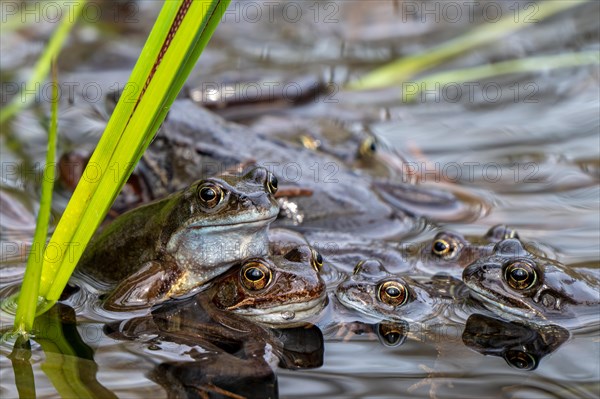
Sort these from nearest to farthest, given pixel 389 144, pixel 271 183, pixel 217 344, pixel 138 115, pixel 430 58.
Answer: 1. pixel 138 115
2. pixel 217 344
3. pixel 271 183
4. pixel 389 144
5. pixel 430 58

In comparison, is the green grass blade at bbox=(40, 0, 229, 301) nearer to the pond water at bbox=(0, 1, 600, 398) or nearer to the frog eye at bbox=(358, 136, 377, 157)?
the pond water at bbox=(0, 1, 600, 398)

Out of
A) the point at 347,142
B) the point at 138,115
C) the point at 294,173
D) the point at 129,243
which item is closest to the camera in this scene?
the point at 138,115

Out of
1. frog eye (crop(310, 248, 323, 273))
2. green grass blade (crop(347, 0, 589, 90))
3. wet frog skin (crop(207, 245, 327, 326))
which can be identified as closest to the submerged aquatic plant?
wet frog skin (crop(207, 245, 327, 326))

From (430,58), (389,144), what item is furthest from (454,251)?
(430,58)

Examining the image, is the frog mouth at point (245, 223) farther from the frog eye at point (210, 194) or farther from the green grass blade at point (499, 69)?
the green grass blade at point (499, 69)

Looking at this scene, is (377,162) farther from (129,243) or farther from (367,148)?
(129,243)

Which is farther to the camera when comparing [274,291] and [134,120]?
[274,291]

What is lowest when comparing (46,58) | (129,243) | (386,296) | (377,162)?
(386,296)

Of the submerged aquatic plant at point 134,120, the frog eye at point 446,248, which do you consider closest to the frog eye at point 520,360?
the frog eye at point 446,248
